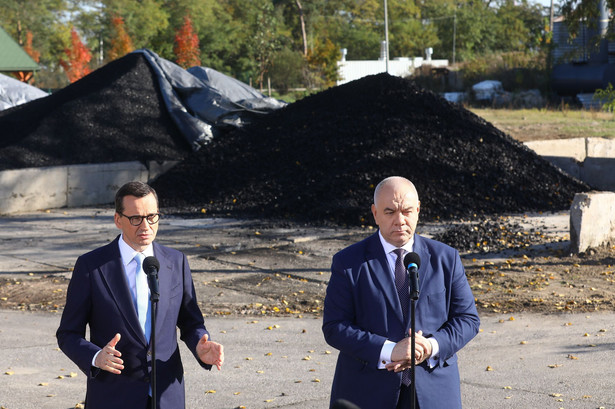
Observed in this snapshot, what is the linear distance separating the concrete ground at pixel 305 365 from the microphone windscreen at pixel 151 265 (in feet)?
10.4

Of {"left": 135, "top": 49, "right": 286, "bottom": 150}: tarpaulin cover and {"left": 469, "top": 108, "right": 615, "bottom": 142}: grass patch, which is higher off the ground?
{"left": 135, "top": 49, "right": 286, "bottom": 150}: tarpaulin cover

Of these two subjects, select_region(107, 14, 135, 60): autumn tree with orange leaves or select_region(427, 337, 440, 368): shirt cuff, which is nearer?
select_region(427, 337, 440, 368): shirt cuff

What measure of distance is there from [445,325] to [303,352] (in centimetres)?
435

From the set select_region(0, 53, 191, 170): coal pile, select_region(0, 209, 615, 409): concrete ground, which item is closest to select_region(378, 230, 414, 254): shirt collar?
Result: select_region(0, 209, 615, 409): concrete ground

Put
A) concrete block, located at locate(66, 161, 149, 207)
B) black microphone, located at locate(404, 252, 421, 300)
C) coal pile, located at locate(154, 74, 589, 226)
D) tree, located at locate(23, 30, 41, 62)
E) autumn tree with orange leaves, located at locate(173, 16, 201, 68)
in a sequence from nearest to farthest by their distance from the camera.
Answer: black microphone, located at locate(404, 252, 421, 300) < coal pile, located at locate(154, 74, 589, 226) < concrete block, located at locate(66, 161, 149, 207) < autumn tree with orange leaves, located at locate(173, 16, 201, 68) < tree, located at locate(23, 30, 41, 62)

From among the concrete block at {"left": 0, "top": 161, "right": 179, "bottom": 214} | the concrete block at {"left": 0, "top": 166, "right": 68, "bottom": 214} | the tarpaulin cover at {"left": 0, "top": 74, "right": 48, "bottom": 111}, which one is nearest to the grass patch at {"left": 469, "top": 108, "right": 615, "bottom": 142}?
the concrete block at {"left": 0, "top": 161, "right": 179, "bottom": 214}

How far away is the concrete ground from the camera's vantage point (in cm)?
659

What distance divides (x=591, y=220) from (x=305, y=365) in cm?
660

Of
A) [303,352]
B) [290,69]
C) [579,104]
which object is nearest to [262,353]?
[303,352]

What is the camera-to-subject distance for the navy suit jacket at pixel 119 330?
146 inches

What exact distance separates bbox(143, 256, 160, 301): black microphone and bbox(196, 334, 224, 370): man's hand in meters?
0.41

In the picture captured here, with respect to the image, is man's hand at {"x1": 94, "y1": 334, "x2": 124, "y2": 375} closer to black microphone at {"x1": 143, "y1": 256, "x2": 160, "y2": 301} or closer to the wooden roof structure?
black microphone at {"x1": 143, "y1": 256, "x2": 160, "y2": 301}

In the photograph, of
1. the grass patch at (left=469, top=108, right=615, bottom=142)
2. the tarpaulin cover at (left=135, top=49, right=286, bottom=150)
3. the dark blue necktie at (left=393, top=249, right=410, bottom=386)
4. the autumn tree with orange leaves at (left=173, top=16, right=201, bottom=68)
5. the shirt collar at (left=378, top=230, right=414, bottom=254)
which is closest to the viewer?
the dark blue necktie at (left=393, top=249, right=410, bottom=386)

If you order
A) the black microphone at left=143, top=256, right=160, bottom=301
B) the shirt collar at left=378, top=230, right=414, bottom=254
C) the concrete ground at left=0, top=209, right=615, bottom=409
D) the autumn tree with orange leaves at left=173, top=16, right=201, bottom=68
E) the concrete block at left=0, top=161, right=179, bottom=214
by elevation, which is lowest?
the concrete ground at left=0, top=209, right=615, bottom=409
